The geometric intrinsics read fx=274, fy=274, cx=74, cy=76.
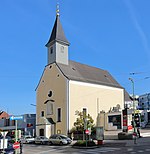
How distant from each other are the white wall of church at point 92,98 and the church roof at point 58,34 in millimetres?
9732

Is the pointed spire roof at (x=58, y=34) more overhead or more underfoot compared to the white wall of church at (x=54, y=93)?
more overhead

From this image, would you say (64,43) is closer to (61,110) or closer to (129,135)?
(61,110)

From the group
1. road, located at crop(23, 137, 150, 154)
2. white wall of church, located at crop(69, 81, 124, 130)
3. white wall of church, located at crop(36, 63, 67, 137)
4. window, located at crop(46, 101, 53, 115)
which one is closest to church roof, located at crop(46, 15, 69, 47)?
white wall of church, located at crop(36, 63, 67, 137)

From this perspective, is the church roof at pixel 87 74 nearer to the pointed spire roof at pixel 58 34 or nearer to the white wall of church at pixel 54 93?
the white wall of church at pixel 54 93

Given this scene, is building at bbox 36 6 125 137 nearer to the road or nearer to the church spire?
the church spire

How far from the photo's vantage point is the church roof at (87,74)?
52.6 metres

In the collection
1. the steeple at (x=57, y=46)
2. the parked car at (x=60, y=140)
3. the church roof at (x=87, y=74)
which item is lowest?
the parked car at (x=60, y=140)

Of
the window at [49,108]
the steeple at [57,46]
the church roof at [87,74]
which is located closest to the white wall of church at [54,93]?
the window at [49,108]

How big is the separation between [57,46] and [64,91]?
966 cm

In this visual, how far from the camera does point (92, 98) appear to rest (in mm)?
54000

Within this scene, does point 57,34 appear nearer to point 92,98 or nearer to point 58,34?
point 58,34

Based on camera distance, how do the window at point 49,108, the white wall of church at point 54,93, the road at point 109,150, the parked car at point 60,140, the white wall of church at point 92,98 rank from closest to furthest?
the road at point 109,150 → the parked car at point 60,140 → the white wall of church at point 54,93 → the white wall of church at point 92,98 → the window at point 49,108

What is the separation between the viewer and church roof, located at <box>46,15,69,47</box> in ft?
181

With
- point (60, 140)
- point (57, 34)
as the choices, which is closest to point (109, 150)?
point (60, 140)
